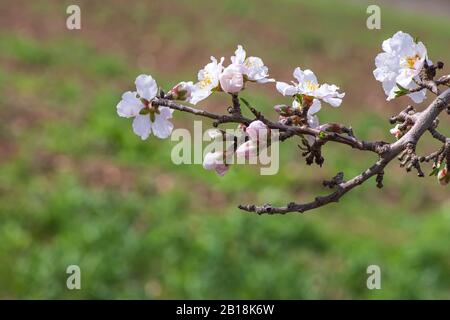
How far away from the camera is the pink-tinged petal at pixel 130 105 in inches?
79.6

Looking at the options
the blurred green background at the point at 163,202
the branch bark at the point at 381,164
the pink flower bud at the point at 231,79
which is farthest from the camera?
the blurred green background at the point at 163,202

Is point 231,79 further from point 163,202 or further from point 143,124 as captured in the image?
point 163,202

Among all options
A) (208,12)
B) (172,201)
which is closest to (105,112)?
(172,201)

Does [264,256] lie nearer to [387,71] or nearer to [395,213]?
[395,213]

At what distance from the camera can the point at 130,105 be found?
2.02 metres

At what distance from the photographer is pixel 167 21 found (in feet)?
48.6

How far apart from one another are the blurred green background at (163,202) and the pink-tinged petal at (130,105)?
371cm

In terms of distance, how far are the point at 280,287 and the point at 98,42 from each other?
29.5 ft

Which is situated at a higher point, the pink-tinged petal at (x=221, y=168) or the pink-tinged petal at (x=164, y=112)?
the pink-tinged petal at (x=164, y=112)

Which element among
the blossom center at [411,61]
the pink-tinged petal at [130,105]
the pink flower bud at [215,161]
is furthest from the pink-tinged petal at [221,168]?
the blossom center at [411,61]

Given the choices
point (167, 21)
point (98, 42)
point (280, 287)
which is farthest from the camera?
point (167, 21)

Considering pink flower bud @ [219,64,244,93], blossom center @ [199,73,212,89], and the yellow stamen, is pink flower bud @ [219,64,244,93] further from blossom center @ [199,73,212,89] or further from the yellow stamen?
the yellow stamen

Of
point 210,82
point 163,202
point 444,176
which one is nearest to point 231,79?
point 210,82

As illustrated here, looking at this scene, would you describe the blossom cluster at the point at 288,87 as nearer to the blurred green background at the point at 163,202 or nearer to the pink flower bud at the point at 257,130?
the pink flower bud at the point at 257,130
